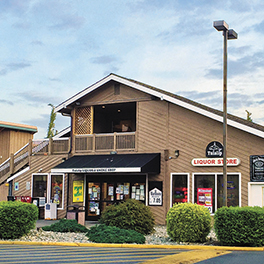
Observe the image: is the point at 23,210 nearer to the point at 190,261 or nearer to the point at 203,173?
the point at 190,261

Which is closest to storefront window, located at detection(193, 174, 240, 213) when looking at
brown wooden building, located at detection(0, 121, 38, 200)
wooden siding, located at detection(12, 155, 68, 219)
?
wooden siding, located at detection(12, 155, 68, 219)

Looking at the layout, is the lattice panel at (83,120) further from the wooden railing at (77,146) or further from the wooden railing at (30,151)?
the wooden railing at (30,151)

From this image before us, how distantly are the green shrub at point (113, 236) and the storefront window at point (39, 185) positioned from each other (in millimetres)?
9926

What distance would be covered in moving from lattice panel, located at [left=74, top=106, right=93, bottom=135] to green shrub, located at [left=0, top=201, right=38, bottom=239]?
30.0 ft

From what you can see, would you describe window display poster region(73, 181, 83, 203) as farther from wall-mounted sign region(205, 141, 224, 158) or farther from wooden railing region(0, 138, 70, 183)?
wall-mounted sign region(205, 141, 224, 158)

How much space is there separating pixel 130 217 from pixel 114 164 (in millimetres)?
5061

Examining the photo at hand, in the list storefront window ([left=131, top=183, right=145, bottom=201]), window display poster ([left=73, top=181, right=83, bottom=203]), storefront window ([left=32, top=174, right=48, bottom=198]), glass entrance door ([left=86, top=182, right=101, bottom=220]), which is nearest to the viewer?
storefront window ([left=131, top=183, right=145, bottom=201])

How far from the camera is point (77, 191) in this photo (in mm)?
22094

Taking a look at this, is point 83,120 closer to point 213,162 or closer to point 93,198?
point 93,198

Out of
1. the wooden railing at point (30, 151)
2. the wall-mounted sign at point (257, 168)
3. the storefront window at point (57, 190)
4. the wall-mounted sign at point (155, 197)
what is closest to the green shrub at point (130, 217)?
the wall-mounted sign at point (155, 197)

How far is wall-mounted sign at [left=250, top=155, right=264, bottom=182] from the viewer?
17.7m

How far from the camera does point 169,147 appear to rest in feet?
65.8

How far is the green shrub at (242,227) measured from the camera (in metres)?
12.3

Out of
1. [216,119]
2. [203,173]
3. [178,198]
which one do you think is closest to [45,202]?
[178,198]
